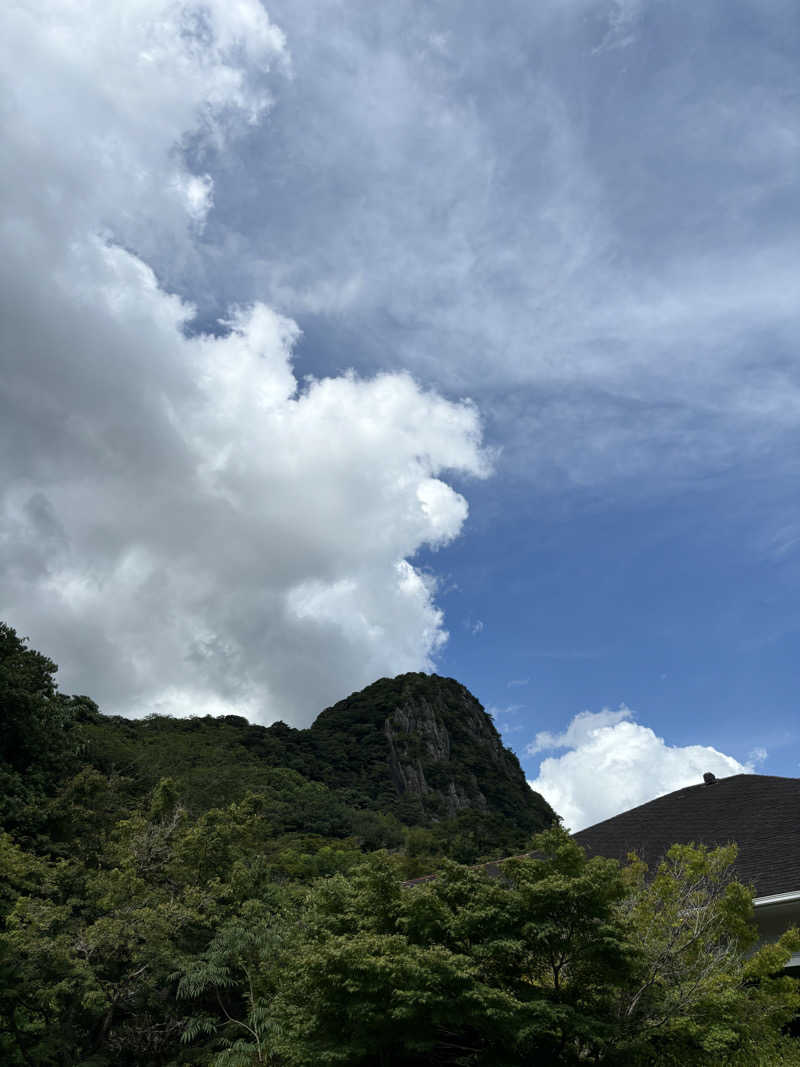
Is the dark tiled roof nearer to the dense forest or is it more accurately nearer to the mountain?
the dense forest

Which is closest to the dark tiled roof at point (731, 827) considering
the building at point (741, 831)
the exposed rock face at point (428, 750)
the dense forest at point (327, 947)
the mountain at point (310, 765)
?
the building at point (741, 831)

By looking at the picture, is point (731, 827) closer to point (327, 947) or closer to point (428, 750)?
point (327, 947)

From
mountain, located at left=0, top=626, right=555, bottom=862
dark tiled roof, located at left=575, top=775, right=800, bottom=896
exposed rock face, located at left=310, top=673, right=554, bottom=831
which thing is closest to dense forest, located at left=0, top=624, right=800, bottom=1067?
mountain, located at left=0, top=626, right=555, bottom=862

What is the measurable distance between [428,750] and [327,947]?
3681 inches

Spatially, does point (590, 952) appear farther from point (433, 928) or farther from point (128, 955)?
point (128, 955)

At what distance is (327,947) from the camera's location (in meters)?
8.18

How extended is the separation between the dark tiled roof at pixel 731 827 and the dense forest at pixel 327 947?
4.34 feet

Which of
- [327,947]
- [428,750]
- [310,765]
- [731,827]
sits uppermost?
[428,750]

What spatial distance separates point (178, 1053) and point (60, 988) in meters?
3.27

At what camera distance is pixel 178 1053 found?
47.1 feet

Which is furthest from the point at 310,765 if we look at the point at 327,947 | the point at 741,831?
the point at 327,947

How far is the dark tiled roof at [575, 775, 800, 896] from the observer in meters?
12.5

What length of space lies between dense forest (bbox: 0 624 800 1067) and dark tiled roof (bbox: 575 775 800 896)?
1323 millimetres

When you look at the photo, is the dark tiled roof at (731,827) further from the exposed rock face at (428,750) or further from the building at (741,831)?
the exposed rock face at (428,750)
